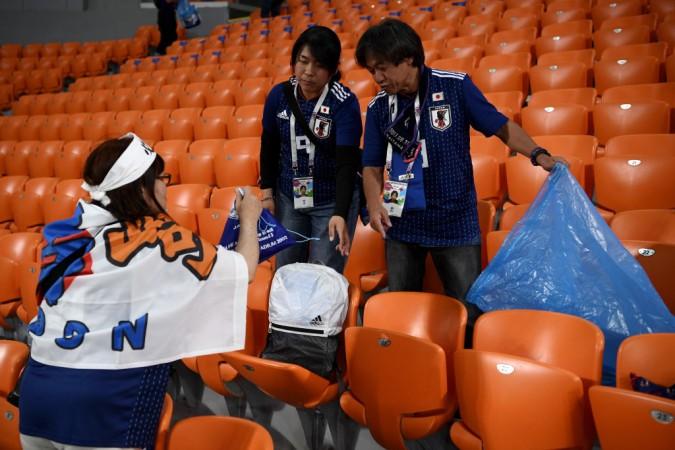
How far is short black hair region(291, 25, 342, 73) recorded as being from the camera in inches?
64.8

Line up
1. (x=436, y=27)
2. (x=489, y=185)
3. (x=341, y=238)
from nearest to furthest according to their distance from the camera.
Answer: (x=341, y=238), (x=489, y=185), (x=436, y=27)

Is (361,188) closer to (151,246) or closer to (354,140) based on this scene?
(354,140)

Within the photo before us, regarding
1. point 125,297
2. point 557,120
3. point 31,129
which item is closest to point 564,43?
point 557,120

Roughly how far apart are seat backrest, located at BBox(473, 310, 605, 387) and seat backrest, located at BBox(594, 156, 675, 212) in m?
1.14

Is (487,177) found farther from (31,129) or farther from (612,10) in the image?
(31,129)

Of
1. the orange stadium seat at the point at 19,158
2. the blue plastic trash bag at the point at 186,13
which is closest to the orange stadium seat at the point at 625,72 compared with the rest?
the orange stadium seat at the point at 19,158

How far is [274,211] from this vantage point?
6.43 ft

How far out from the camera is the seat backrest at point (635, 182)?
7.27ft

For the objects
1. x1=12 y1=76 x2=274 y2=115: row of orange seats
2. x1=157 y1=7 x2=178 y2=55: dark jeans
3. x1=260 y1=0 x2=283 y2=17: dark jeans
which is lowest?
x1=12 y1=76 x2=274 y2=115: row of orange seats

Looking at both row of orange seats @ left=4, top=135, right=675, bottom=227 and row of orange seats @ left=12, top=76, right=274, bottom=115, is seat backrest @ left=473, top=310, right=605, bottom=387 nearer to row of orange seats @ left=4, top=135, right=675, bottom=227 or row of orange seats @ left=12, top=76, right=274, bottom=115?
row of orange seats @ left=4, top=135, right=675, bottom=227

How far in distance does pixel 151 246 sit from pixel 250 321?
0.93 metres

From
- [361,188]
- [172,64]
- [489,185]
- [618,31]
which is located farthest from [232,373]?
[172,64]

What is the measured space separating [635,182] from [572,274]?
3.32 ft

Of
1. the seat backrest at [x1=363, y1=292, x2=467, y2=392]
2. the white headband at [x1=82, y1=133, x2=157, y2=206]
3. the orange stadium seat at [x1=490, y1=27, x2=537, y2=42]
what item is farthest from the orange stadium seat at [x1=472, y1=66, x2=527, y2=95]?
the white headband at [x1=82, y1=133, x2=157, y2=206]
